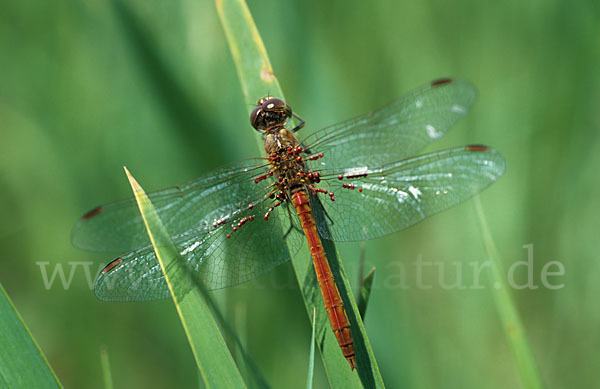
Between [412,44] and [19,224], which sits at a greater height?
[412,44]

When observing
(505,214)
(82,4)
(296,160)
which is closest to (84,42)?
(82,4)

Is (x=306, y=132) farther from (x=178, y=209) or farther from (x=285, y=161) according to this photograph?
(x=178, y=209)

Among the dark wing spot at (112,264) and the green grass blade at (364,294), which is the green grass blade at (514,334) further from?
the dark wing spot at (112,264)

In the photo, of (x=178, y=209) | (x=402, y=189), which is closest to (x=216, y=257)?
(x=178, y=209)

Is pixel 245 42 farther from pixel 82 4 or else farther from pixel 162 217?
pixel 82 4

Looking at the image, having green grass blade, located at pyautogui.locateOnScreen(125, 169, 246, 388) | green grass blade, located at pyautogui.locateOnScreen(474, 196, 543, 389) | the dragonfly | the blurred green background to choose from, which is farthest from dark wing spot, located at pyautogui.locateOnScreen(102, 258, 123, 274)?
green grass blade, located at pyautogui.locateOnScreen(474, 196, 543, 389)

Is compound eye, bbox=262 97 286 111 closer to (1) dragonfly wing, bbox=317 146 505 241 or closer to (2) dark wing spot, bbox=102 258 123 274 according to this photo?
(1) dragonfly wing, bbox=317 146 505 241

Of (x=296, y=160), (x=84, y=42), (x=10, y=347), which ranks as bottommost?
(x=10, y=347)

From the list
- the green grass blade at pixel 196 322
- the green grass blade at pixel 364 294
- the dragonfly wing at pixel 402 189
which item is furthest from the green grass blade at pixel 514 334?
the green grass blade at pixel 196 322
